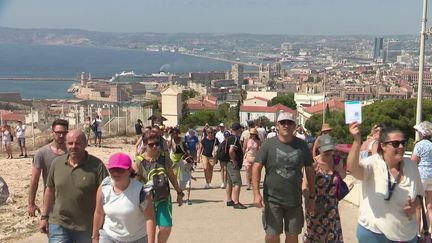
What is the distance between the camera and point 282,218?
5020mm

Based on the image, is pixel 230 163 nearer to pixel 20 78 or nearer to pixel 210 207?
Result: pixel 210 207

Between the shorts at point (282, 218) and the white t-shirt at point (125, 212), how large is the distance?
134 cm

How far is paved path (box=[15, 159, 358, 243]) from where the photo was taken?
6750mm

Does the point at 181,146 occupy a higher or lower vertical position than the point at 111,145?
higher

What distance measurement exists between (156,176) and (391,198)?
6.75 ft

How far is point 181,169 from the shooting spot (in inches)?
343

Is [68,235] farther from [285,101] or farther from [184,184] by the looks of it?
[285,101]

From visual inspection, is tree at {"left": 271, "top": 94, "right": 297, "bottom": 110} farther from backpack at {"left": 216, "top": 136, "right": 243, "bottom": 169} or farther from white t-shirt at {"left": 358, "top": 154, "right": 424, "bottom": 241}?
white t-shirt at {"left": 358, "top": 154, "right": 424, "bottom": 241}

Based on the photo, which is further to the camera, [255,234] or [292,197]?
[255,234]

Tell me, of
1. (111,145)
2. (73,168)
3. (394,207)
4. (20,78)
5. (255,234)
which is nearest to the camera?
(394,207)

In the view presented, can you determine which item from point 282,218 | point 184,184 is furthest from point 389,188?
point 184,184

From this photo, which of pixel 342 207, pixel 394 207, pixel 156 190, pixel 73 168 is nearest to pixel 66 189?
pixel 73 168

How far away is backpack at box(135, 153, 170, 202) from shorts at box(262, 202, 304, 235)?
2.79 ft

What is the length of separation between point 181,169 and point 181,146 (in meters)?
0.32
